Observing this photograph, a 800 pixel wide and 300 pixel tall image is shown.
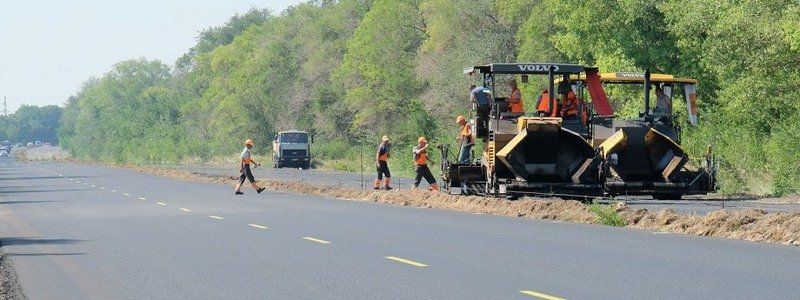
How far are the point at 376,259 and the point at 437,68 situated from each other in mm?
54251

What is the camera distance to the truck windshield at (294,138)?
79.3m

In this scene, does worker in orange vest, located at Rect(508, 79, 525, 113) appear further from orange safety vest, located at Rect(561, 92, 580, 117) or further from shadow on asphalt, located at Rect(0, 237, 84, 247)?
shadow on asphalt, located at Rect(0, 237, 84, 247)

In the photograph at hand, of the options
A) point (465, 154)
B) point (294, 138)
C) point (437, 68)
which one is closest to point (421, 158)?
point (465, 154)

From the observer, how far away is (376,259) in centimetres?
1692

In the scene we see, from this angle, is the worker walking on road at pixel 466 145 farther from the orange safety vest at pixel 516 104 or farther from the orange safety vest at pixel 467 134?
the orange safety vest at pixel 516 104

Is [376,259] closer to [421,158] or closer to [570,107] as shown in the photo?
[570,107]

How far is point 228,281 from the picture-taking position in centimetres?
1447

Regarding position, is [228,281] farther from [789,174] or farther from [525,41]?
[525,41]

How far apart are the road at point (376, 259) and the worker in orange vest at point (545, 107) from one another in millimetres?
3202

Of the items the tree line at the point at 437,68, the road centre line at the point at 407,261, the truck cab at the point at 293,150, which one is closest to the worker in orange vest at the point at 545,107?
the tree line at the point at 437,68

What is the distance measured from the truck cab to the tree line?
565 cm

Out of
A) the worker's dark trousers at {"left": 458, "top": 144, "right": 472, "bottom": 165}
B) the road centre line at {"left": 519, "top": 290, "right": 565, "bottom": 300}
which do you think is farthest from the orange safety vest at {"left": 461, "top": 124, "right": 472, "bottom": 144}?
the road centre line at {"left": 519, "top": 290, "right": 565, "bottom": 300}

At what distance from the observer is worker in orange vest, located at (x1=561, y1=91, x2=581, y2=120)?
1117 inches

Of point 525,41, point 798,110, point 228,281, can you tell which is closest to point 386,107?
point 525,41
